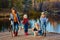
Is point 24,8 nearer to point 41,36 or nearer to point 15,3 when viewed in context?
point 15,3

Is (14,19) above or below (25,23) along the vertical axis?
above

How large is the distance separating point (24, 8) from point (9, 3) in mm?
4288

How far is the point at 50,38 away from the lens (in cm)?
1314

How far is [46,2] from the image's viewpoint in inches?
1816

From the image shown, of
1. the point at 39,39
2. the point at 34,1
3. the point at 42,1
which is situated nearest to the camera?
the point at 39,39

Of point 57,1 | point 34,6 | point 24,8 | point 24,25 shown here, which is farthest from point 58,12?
point 24,25

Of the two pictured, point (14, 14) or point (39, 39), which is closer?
point (39, 39)

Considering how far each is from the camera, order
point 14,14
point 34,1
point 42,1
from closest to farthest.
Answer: point 14,14
point 42,1
point 34,1

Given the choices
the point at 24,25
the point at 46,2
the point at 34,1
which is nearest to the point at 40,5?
the point at 46,2

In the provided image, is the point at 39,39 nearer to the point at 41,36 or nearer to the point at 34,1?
the point at 41,36

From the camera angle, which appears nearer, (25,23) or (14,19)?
(14,19)

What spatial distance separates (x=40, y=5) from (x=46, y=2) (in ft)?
5.59

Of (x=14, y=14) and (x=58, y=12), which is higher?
(x=14, y=14)

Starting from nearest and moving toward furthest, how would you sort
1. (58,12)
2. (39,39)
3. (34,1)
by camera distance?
(39,39) < (58,12) < (34,1)
